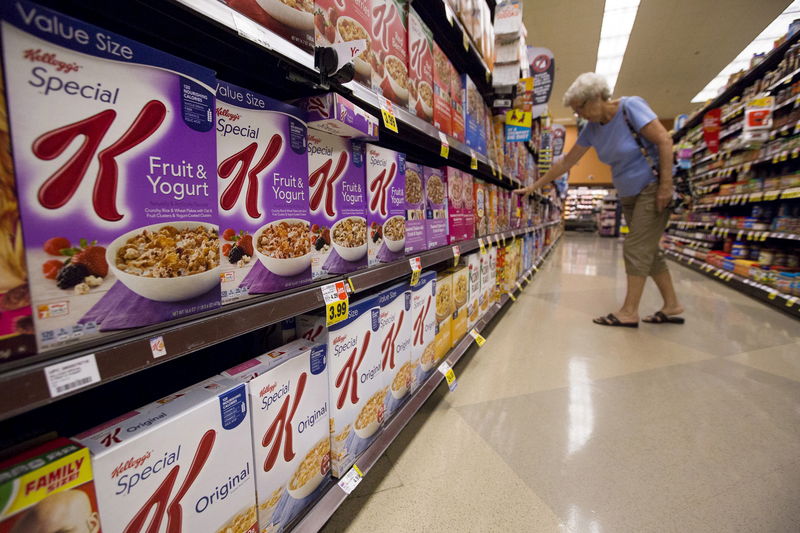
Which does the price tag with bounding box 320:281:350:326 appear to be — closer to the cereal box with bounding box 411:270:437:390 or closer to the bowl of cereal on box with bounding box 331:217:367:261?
the bowl of cereal on box with bounding box 331:217:367:261

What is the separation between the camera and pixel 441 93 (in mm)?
1528

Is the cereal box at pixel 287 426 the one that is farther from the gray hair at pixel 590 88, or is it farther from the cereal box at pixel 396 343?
the gray hair at pixel 590 88

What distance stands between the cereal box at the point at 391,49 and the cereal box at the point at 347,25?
0.12ft

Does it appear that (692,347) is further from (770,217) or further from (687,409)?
(770,217)

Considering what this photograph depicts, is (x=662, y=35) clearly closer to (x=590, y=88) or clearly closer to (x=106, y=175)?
(x=590, y=88)

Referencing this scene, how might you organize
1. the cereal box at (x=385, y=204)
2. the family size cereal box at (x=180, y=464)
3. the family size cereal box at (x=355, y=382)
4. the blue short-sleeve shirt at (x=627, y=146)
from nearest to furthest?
the family size cereal box at (x=180, y=464)
the family size cereal box at (x=355, y=382)
the cereal box at (x=385, y=204)
the blue short-sleeve shirt at (x=627, y=146)

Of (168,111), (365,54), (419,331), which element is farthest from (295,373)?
(365,54)

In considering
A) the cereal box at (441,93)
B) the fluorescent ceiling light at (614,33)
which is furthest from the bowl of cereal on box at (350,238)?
the fluorescent ceiling light at (614,33)

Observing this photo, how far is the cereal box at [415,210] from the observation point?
131 centimetres

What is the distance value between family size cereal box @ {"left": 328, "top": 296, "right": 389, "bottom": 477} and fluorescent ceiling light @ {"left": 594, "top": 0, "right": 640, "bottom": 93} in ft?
19.7

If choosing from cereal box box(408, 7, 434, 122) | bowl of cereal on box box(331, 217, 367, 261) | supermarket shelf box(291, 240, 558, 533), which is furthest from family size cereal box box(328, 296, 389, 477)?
cereal box box(408, 7, 434, 122)

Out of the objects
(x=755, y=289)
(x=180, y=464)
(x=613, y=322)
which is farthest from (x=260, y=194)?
(x=755, y=289)

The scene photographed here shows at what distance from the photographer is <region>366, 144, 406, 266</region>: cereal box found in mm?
1054

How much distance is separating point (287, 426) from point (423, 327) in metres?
0.76
